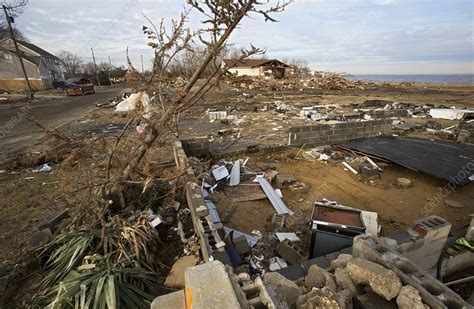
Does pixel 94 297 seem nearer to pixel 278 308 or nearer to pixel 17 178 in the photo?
pixel 278 308

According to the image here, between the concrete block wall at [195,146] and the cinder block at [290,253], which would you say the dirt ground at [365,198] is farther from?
the concrete block wall at [195,146]

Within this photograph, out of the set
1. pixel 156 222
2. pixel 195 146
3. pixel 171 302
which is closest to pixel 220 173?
pixel 195 146

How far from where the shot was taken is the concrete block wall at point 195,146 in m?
6.05

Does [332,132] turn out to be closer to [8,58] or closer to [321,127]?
[321,127]

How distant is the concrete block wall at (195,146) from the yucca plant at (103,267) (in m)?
2.99

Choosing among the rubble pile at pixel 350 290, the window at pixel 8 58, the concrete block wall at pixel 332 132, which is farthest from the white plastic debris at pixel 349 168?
the window at pixel 8 58

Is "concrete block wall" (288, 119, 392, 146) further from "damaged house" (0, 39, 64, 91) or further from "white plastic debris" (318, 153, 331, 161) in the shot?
"damaged house" (0, 39, 64, 91)

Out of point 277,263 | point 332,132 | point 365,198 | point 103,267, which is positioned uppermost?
point 332,132

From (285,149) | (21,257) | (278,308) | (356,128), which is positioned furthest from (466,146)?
(21,257)

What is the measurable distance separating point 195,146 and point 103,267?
385cm

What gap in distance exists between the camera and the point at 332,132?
7238 millimetres

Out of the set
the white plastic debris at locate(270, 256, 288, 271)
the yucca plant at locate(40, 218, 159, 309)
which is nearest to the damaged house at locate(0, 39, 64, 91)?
the yucca plant at locate(40, 218, 159, 309)

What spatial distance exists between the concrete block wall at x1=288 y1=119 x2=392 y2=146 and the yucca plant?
5.08m

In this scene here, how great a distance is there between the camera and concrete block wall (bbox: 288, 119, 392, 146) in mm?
7039
